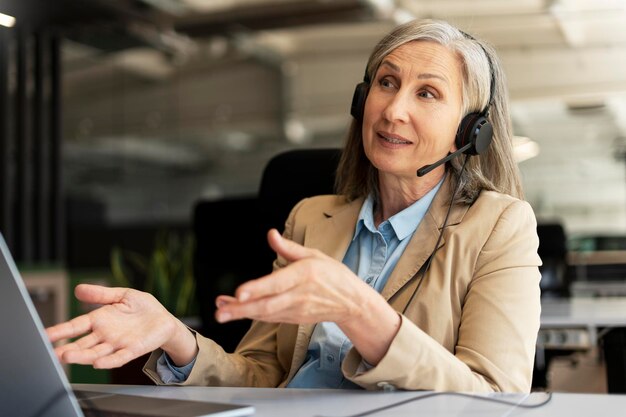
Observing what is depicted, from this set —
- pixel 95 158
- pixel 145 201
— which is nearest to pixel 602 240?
pixel 145 201

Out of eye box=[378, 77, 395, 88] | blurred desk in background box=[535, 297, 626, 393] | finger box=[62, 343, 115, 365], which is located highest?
eye box=[378, 77, 395, 88]

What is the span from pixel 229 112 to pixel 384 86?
745 cm

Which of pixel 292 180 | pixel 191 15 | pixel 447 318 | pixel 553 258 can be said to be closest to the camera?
pixel 447 318

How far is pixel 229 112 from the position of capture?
888cm

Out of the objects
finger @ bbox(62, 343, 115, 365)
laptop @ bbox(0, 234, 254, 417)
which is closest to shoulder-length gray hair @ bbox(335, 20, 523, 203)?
finger @ bbox(62, 343, 115, 365)

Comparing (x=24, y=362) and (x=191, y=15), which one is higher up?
(x=191, y=15)

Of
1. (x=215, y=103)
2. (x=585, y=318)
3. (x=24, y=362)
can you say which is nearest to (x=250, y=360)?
(x=24, y=362)

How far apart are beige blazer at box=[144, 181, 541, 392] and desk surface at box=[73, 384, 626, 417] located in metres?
0.04

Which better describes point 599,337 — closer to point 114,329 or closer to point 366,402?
point 366,402

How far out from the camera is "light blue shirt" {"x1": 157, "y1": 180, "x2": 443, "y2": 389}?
1392 mm

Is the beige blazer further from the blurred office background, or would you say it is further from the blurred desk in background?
the blurred office background

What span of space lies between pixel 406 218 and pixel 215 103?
7.63 meters

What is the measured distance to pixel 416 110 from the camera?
57.8 inches

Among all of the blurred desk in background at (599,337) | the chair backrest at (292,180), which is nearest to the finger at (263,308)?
the chair backrest at (292,180)
